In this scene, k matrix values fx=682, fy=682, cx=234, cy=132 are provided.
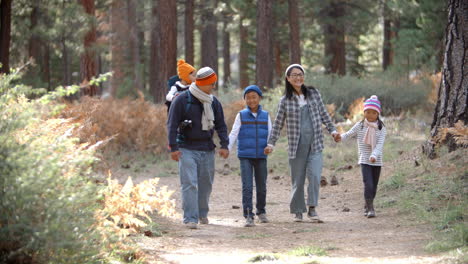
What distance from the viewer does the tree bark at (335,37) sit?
2901cm

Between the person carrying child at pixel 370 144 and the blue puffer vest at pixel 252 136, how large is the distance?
107 cm

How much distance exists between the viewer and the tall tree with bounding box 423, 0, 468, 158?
10.0m

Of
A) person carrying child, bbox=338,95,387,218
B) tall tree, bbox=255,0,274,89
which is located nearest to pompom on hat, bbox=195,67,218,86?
person carrying child, bbox=338,95,387,218

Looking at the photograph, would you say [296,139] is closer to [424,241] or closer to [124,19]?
[424,241]

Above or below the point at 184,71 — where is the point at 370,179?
below

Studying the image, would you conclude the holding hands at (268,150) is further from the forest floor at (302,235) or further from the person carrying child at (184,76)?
the person carrying child at (184,76)

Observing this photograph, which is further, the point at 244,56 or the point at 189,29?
the point at 244,56

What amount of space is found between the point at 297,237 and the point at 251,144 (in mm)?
1619

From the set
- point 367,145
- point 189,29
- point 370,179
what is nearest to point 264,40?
point 189,29

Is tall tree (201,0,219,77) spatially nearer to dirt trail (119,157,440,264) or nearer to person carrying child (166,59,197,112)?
person carrying child (166,59,197,112)

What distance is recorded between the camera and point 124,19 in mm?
34844

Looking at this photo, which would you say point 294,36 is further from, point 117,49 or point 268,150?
point 268,150

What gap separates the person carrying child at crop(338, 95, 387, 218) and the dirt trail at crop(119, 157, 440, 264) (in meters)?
0.33

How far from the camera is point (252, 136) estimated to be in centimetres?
880
